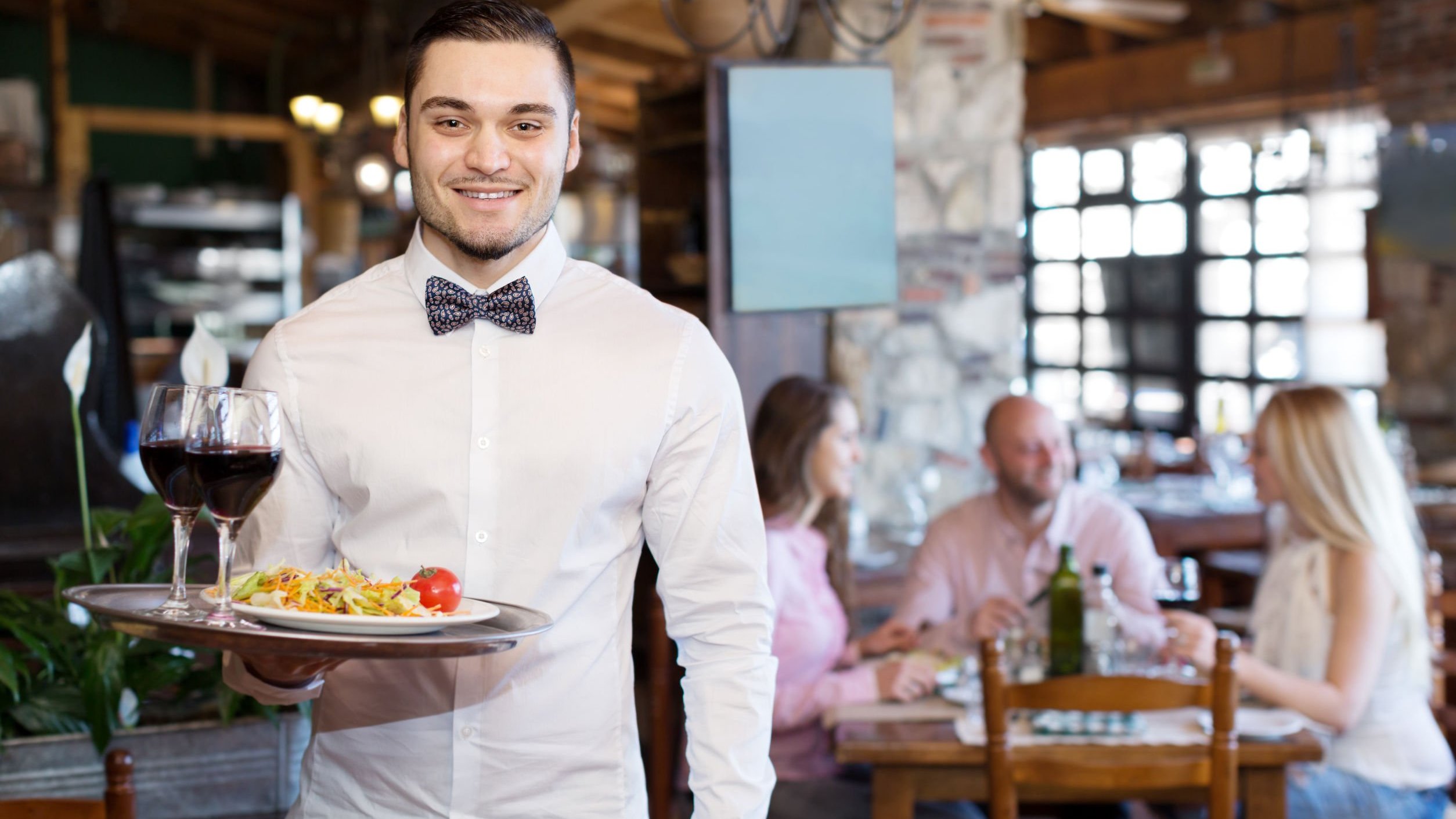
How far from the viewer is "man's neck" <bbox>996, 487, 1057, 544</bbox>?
355 centimetres

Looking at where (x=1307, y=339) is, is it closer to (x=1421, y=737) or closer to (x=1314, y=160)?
(x=1314, y=160)

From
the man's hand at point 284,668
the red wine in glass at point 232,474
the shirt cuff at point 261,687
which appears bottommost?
the shirt cuff at point 261,687

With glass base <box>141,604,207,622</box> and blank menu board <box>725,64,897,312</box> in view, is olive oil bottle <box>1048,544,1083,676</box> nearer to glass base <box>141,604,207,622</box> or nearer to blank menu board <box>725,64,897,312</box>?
blank menu board <box>725,64,897,312</box>

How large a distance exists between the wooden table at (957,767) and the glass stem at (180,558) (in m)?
1.42

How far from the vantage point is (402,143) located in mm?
1623

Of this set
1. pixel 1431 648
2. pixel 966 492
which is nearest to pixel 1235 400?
pixel 966 492

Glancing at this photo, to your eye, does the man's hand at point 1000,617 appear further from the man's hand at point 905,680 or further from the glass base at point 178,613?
the glass base at point 178,613

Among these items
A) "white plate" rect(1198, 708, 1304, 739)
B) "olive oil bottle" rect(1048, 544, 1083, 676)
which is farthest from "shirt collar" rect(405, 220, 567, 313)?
"olive oil bottle" rect(1048, 544, 1083, 676)

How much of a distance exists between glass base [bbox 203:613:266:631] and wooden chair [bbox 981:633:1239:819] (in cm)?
144

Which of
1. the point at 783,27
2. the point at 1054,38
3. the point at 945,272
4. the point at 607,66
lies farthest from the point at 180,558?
the point at 607,66

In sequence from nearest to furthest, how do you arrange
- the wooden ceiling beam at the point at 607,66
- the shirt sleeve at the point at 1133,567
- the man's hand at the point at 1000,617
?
the man's hand at the point at 1000,617 → the shirt sleeve at the point at 1133,567 → the wooden ceiling beam at the point at 607,66

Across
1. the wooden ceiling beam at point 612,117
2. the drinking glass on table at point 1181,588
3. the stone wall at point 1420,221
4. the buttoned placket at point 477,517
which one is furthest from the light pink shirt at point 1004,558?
the wooden ceiling beam at point 612,117

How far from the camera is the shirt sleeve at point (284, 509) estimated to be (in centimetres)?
A: 159

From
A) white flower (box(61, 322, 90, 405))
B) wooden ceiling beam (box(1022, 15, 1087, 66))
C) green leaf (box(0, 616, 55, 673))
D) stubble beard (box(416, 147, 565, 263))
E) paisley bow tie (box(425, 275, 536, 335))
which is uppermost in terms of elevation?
wooden ceiling beam (box(1022, 15, 1087, 66))
